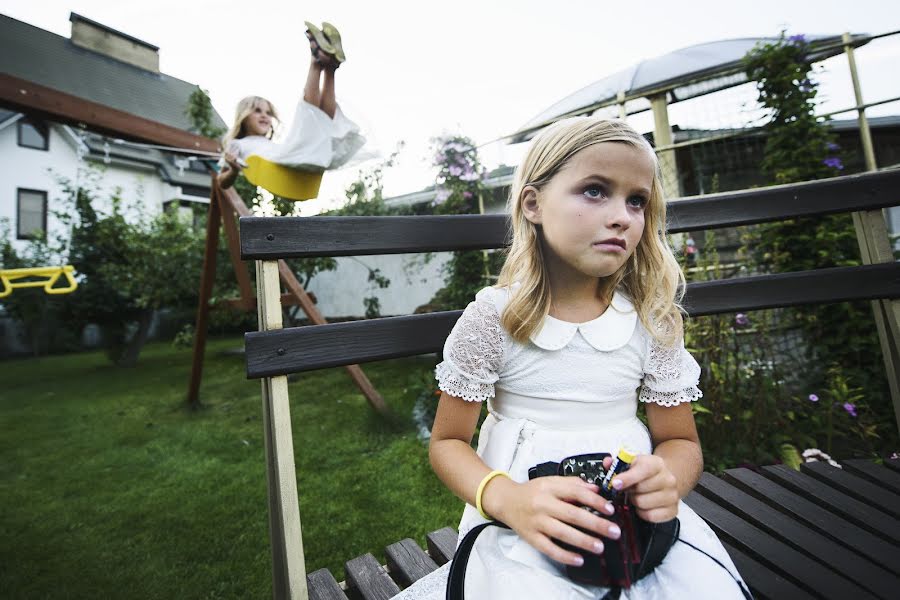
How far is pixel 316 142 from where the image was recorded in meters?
2.56

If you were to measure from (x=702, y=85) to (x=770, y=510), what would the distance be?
522cm

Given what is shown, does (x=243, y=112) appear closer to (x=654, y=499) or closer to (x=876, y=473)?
(x=654, y=499)

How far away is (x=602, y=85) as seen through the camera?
653 cm

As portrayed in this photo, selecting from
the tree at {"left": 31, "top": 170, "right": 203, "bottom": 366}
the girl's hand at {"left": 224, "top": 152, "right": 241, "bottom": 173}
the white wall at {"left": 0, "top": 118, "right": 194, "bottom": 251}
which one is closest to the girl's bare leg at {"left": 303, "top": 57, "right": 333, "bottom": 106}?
the girl's hand at {"left": 224, "top": 152, "right": 241, "bottom": 173}

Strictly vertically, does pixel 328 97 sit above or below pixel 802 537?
above

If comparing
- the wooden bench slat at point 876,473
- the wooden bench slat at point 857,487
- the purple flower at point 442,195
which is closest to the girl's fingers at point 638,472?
the wooden bench slat at point 857,487

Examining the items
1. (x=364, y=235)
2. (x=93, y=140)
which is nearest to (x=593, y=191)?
(x=364, y=235)

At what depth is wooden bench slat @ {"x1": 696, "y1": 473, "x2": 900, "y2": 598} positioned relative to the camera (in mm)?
987

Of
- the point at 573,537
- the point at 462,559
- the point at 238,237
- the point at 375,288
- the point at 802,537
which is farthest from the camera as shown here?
the point at 375,288

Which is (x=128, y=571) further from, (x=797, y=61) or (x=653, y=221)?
(x=797, y=61)

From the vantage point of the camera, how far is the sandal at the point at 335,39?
1.97m

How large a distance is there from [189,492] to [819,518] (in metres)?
3.11

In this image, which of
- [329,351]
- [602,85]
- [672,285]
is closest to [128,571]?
[329,351]

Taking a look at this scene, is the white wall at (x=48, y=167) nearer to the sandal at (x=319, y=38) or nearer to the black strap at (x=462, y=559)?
the sandal at (x=319, y=38)
